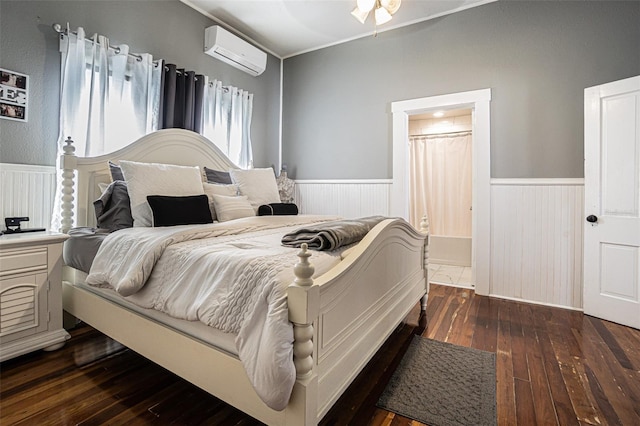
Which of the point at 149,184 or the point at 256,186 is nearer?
the point at 149,184

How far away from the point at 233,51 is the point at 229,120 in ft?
2.41

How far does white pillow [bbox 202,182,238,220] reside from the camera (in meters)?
2.70

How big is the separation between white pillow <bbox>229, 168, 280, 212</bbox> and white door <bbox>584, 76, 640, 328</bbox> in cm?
277

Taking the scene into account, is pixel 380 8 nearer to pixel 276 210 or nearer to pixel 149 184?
pixel 276 210

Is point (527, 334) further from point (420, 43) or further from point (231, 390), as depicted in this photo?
point (420, 43)

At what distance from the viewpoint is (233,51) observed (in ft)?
11.7

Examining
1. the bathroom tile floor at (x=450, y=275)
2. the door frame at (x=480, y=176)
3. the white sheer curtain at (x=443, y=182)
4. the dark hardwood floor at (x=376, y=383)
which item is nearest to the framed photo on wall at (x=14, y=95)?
the dark hardwood floor at (x=376, y=383)

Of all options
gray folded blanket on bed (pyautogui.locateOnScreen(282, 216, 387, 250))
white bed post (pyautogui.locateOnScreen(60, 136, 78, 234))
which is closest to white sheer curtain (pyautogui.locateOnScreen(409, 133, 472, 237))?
gray folded blanket on bed (pyautogui.locateOnScreen(282, 216, 387, 250))

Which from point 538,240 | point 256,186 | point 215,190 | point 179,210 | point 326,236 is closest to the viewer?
point 326,236

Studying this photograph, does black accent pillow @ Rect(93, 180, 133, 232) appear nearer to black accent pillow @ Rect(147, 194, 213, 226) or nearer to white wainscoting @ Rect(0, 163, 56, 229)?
black accent pillow @ Rect(147, 194, 213, 226)

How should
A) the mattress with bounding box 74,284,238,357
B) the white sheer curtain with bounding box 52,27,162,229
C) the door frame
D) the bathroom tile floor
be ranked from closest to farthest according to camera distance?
the mattress with bounding box 74,284,238,357
the white sheer curtain with bounding box 52,27,162,229
the door frame
the bathroom tile floor

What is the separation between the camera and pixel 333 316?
1.34 m

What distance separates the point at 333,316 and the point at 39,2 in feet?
9.53

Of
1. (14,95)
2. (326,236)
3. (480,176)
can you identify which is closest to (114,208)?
(14,95)
